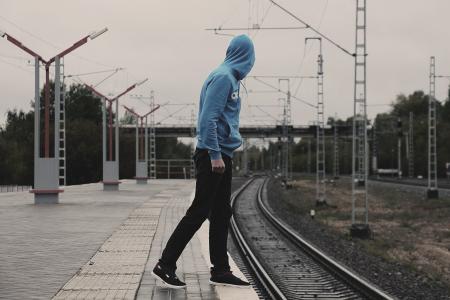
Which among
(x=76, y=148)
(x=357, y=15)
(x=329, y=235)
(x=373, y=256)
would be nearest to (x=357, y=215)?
(x=329, y=235)

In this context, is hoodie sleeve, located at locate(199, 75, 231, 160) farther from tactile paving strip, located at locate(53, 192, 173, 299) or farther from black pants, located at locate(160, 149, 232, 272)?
tactile paving strip, located at locate(53, 192, 173, 299)

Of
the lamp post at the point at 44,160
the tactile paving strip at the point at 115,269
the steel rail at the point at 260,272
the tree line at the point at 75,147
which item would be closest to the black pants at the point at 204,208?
the tactile paving strip at the point at 115,269

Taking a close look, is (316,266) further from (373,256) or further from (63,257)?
(63,257)

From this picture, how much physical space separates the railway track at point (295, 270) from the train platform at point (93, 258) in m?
1.09

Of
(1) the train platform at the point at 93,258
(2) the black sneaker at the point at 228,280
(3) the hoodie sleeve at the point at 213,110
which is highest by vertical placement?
(3) the hoodie sleeve at the point at 213,110

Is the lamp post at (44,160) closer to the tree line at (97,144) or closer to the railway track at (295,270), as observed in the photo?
the railway track at (295,270)

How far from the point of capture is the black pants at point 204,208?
6.12 meters

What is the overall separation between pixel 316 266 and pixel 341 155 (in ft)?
392

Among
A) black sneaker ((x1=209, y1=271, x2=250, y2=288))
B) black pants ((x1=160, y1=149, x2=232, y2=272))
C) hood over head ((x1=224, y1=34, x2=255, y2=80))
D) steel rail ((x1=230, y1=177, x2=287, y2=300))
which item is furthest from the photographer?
steel rail ((x1=230, y1=177, x2=287, y2=300))

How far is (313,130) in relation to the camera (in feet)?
284

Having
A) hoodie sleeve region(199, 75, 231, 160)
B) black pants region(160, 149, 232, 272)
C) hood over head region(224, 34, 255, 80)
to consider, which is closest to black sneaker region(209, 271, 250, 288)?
black pants region(160, 149, 232, 272)

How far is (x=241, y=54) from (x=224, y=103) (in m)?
0.58

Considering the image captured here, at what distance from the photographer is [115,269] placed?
25.4 feet

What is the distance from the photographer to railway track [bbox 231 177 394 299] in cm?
960
